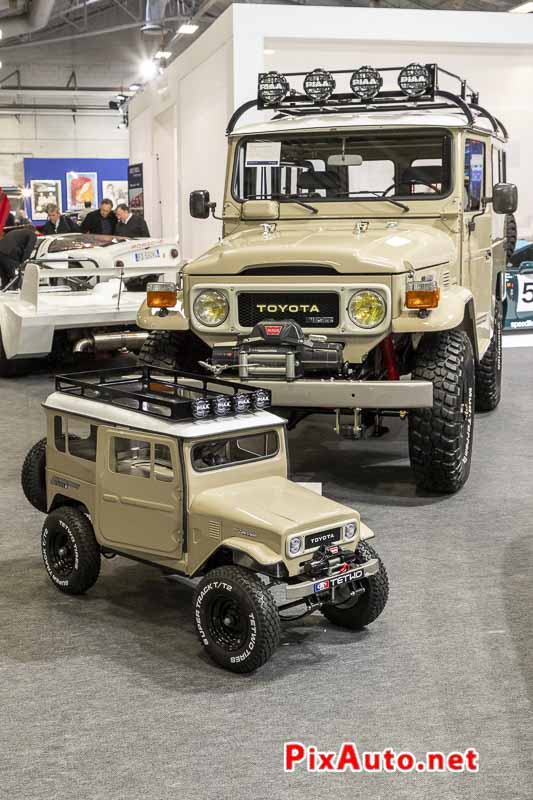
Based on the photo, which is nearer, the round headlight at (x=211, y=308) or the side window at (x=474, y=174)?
the round headlight at (x=211, y=308)

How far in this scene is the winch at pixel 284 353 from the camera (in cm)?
537

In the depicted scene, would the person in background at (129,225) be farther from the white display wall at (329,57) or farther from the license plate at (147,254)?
the license plate at (147,254)

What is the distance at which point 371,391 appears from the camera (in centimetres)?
523

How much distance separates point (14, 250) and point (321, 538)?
10090 mm

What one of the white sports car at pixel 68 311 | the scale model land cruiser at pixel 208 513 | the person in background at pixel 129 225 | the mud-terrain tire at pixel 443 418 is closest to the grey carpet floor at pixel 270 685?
the scale model land cruiser at pixel 208 513

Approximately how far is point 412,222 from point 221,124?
22.3ft

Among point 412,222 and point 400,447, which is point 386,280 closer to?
point 412,222

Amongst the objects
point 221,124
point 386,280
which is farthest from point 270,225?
point 221,124

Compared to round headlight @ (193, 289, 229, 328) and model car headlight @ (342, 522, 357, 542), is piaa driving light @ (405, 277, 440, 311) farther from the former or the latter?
model car headlight @ (342, 522, 357, 542)

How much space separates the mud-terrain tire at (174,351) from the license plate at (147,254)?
4.90m

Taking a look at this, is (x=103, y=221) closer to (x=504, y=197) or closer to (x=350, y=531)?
(x=504, y=197)

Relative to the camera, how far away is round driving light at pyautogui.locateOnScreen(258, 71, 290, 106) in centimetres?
662

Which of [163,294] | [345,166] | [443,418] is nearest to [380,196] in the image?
[345,166]

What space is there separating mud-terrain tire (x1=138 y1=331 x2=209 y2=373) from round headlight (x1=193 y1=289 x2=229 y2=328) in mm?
475
